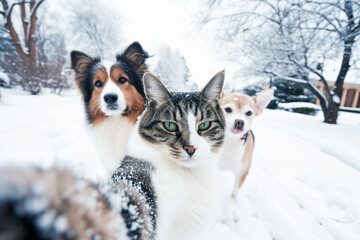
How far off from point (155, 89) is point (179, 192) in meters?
0.77

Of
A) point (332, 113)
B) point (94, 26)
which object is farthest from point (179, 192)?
point (332, 113)

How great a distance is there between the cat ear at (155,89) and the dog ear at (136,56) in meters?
0.78

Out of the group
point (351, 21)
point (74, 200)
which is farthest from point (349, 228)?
point (351, 21)

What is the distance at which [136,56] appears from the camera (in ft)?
5.82

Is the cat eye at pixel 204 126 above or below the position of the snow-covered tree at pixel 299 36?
below

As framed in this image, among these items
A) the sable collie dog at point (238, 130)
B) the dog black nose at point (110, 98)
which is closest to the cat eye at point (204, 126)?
the sable collie dog at point (238, 130)

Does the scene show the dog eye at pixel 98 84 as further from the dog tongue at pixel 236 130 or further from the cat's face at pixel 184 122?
the dog tongue at pixel 236 130

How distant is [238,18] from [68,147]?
249 inches

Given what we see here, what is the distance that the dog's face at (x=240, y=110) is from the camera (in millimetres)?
1606

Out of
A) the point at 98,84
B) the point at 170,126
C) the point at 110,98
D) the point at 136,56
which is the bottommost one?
the point at 170,126

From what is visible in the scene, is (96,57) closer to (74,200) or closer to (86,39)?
(74,200)

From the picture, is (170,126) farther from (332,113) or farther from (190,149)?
(332,113)

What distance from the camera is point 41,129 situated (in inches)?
122

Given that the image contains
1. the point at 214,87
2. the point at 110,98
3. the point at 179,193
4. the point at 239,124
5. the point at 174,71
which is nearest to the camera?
the point at 179,193
